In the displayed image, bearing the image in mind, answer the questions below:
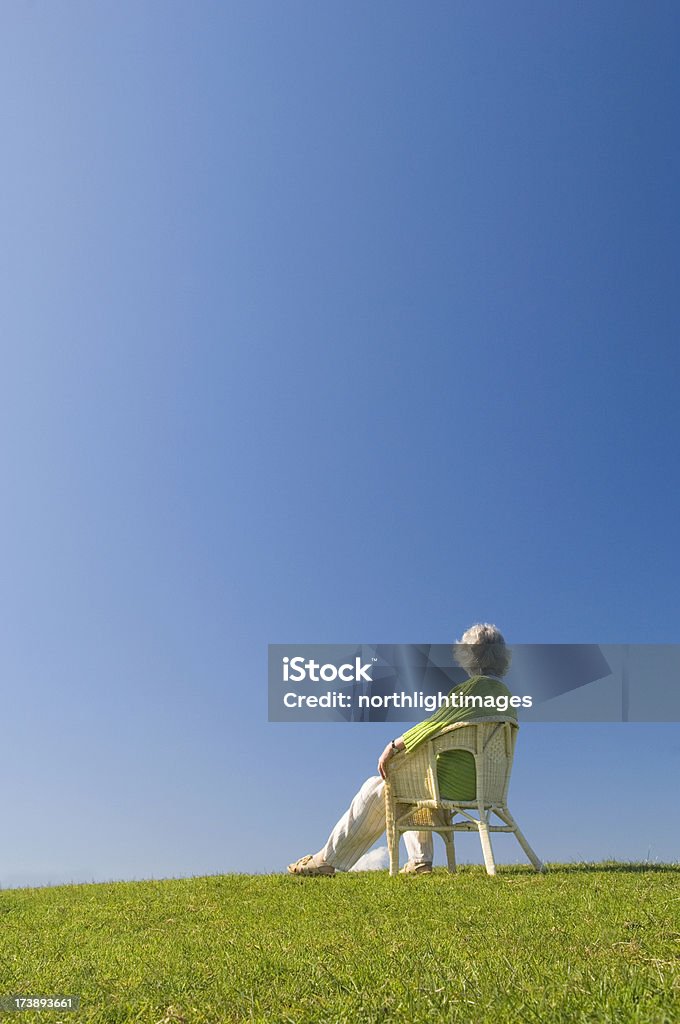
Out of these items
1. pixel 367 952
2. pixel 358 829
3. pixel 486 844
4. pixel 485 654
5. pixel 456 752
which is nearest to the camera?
pixel 367 952

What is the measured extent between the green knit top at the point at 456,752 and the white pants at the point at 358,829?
0.69 meters

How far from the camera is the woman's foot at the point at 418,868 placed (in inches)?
330

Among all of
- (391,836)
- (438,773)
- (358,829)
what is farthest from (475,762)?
(358,829)

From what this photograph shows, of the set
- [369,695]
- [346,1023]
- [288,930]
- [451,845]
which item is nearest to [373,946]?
[288,930]

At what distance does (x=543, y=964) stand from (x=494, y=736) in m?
4.74

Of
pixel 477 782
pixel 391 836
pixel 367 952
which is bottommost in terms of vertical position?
pixel 367 952

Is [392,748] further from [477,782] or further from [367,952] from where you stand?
[367,952]

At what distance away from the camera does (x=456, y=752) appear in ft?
26.2

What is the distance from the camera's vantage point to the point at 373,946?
4.09m

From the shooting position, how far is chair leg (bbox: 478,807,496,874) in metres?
7.41

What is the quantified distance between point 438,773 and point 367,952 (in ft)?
13.7

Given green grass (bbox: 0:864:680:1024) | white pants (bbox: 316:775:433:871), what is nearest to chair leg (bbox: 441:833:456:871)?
white pants (bbox: 316:775:433:871)

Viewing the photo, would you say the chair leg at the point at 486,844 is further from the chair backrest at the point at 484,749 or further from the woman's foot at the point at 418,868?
the woman's foot at the point at 418,868

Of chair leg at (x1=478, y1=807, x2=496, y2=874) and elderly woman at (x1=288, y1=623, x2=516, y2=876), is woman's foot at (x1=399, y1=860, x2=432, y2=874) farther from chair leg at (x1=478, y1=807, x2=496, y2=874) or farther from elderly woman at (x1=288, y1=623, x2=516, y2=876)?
chair leg at (x1=478, y1=807, x2=496, y2=874)
